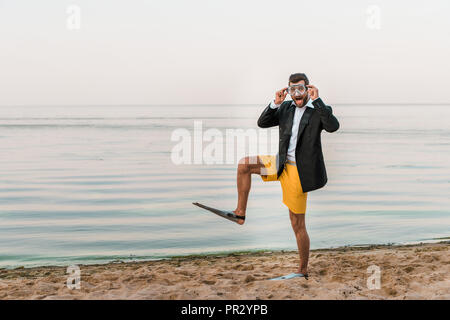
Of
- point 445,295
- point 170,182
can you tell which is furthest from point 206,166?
point 445,295

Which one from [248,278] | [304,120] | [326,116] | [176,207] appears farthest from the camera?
[176,207]

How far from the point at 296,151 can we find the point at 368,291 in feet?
5.29

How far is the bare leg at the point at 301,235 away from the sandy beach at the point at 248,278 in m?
0.19

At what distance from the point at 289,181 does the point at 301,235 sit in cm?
64

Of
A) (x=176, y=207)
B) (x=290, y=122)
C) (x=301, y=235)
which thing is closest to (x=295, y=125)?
(x=290, y=122)

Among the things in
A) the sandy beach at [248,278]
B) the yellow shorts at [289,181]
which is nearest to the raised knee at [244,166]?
the yellow shorts at [289,181]

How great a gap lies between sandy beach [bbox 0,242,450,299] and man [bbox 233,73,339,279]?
698mm

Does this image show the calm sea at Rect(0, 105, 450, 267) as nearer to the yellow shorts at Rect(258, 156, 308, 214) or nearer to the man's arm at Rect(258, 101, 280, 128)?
the yellow shorts at Rect(258, 156, 308, 214)

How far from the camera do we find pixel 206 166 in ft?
62.8

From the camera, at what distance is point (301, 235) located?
235 inches

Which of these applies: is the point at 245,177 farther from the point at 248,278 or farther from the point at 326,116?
the point at 248,278

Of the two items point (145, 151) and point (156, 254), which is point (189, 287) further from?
point (145, 151)

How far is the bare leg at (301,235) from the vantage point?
19.3 feet

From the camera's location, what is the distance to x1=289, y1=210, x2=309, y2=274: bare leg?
588 cm
